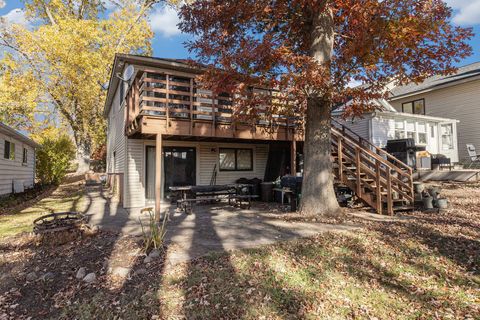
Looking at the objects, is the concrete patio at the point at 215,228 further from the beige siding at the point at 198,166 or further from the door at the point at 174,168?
the door at the point at 174,168

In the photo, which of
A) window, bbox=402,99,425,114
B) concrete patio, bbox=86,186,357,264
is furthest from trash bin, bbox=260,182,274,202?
window, bbox=402,99,425,114

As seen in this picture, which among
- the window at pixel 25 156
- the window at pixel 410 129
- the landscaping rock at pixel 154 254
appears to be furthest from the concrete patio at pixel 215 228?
the window at pixel 410 129

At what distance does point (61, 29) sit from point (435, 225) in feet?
81.5

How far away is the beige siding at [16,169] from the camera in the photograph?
39.3 ft

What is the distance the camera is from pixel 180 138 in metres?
10.9

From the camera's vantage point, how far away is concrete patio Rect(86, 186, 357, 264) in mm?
5223

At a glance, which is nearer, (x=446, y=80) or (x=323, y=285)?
(x=323, y=285)

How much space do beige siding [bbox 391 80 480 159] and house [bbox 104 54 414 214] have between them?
11.6 meters

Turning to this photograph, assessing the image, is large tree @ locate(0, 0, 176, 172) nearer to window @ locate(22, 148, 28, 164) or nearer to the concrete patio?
window @ locate(22, 148, 28, 164)

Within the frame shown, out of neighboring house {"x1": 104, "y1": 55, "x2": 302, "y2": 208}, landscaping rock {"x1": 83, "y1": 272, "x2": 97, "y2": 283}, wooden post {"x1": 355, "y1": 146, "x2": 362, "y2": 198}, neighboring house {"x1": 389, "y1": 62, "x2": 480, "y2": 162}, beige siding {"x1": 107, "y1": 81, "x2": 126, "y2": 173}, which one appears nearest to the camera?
landscaping rock {"x1": 83, "y1": 272, "x2": 97, "y2": 283}

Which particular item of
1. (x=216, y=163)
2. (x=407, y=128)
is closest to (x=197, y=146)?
(x=216, y=163)

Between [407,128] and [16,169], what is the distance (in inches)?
827

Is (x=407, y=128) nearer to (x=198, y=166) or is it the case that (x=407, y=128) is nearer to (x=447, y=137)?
(x=447, y=137)

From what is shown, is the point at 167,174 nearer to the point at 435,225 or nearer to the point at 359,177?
the point at 359,177
